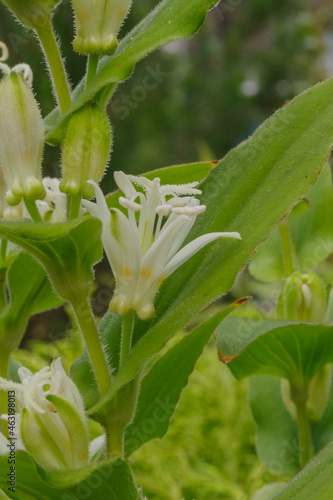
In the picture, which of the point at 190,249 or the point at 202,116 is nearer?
the point at 190,249

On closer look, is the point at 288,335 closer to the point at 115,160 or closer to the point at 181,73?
the point at 115,160

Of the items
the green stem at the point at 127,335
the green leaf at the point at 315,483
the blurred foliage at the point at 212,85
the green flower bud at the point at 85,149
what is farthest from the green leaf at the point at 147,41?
the blurred foliage at the point at 212,85

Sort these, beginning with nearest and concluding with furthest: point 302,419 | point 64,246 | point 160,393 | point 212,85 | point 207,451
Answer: point 64,246 < point 160,393 < point 302,419 < point 207,451 < point 212,85

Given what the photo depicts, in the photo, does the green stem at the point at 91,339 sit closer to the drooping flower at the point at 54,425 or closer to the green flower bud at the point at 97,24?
the drooping flower at the point at 54,425

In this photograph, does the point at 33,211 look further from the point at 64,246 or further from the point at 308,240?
the point at 308,240

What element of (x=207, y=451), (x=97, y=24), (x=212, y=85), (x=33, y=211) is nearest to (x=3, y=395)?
(x=33, y=211)

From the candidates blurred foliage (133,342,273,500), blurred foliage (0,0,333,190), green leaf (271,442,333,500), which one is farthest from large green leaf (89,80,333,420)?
blurred foliage (0,0,333,190)
